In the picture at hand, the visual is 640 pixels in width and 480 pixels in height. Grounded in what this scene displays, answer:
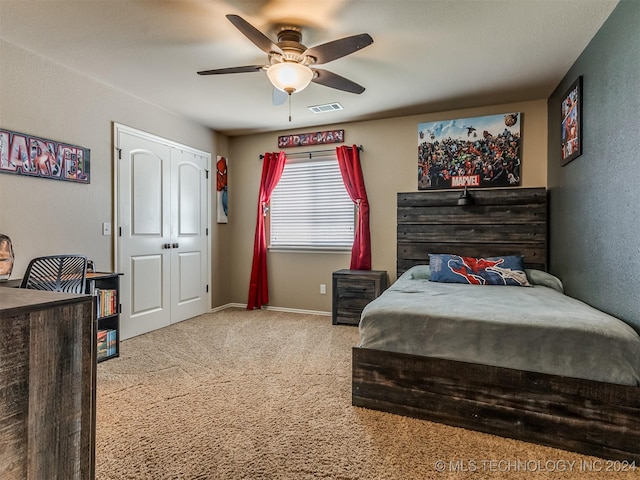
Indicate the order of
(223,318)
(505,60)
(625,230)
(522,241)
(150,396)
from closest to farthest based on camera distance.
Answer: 1. (625,230)
2. (150,396)
3. (505,60)
4. (522,241)
5. (223,318)

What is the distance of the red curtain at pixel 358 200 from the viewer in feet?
14.4

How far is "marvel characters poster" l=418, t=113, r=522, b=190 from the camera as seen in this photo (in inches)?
151

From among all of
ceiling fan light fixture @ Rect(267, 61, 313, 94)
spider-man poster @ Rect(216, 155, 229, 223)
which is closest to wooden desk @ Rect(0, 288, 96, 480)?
ceiling fan light fixture @ Rect(267, 61, 313, 94)

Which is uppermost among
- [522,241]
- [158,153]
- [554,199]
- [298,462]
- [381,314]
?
[158,153]

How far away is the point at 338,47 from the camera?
7.25 feet

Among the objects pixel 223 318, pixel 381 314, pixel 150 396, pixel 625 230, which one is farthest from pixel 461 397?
pixel 223 318

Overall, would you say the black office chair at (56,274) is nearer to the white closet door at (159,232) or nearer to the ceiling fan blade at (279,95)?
the white closet door at (159,232)

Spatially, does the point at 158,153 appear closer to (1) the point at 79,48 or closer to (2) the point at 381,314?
(1) the point at 79,48

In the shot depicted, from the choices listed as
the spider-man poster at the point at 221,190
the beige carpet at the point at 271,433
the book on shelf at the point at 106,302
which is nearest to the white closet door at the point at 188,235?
the spider-man poster at the point at 221,190

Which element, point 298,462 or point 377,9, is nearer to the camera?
point 298,462

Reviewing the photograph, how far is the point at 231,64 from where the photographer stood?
2938mm

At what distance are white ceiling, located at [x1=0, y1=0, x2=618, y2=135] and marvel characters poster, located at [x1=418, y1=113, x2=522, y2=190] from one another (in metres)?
0.27

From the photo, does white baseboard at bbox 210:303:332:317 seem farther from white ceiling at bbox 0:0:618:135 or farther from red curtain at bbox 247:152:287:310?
white ceiling at bbox 0:0:618:135

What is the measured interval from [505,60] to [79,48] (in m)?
3.31
